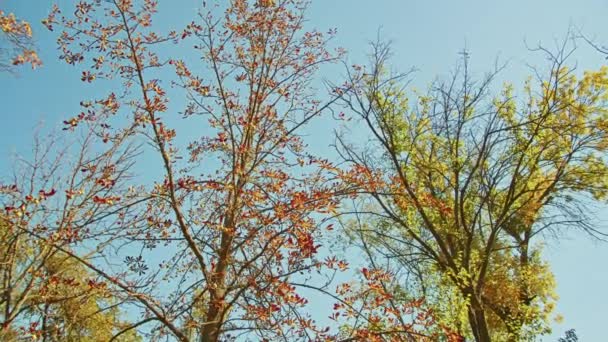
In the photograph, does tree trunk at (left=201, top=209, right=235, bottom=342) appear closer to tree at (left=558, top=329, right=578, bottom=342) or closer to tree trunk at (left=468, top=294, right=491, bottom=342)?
tree trunk at (left=468, top=294, right=491, bottom=342)

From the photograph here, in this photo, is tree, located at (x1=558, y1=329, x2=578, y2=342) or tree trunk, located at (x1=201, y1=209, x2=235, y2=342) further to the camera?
tree, located at (x1=558, y1=329, x2=578, y2=342)

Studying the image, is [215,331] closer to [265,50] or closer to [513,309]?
[265,50]

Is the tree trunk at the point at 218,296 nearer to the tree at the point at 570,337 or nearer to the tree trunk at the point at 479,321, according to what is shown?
the tree trunk at the point at 479,321

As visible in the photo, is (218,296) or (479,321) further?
(479,321)

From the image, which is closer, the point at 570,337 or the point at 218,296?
the point at 218,296

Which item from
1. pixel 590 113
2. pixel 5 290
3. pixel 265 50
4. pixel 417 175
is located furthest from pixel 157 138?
pixel 590 113

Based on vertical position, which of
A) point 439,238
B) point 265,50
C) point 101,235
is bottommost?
point 101,235

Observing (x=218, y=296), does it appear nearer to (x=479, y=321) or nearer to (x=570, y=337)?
(x=479, y=321)

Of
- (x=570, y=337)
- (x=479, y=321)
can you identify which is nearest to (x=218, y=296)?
(x=479, y=321)

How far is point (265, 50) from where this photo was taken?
22.3 ft

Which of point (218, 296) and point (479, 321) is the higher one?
point (479, 321)

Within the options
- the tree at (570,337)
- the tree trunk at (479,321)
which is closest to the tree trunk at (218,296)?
the tree trunk at (479,321)

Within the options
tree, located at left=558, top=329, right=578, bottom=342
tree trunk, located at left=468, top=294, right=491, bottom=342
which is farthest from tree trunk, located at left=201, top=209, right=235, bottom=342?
tree, located at left=558, top=329, right=578, bottom=342

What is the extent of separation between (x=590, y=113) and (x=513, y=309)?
5.14m
